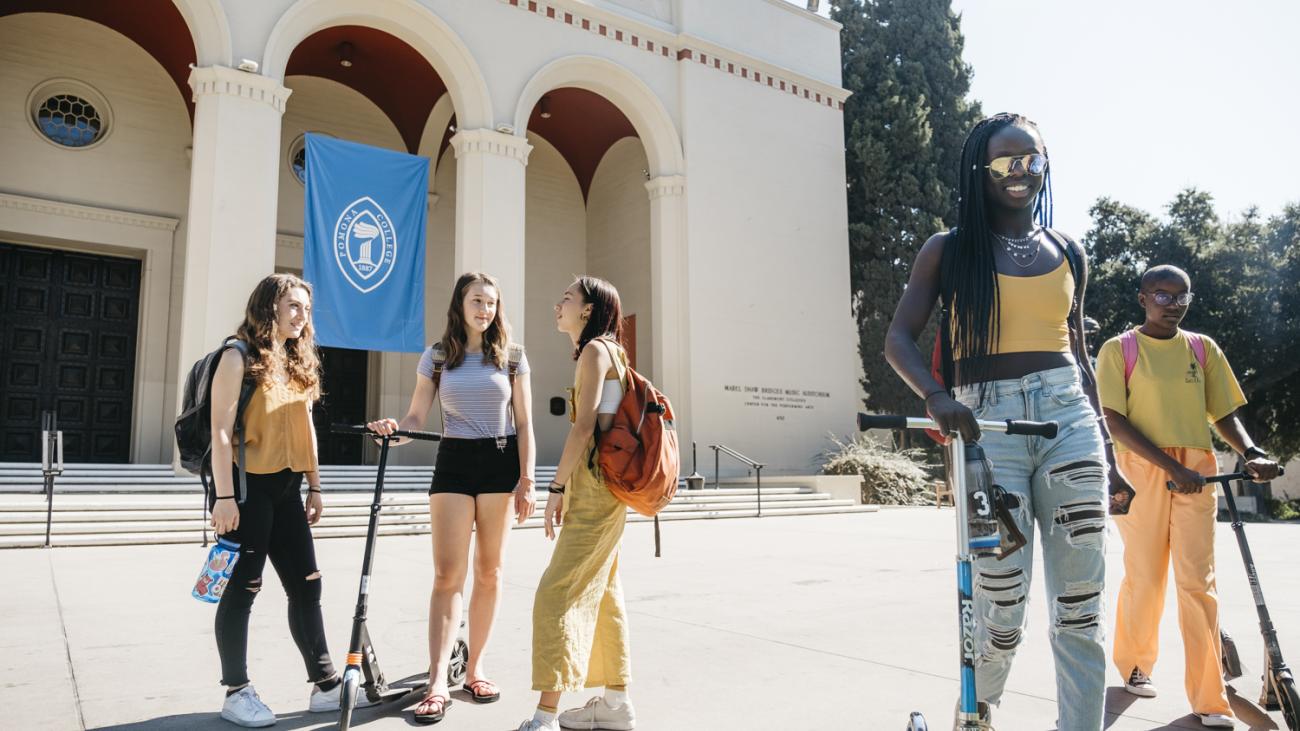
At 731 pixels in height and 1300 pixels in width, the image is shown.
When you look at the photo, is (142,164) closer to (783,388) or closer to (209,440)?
(783,388)

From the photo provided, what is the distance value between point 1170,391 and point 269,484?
368 centimetres

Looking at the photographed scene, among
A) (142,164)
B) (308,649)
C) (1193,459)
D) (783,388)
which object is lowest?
(308,649)

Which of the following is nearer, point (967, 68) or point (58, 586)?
point (58, 586)

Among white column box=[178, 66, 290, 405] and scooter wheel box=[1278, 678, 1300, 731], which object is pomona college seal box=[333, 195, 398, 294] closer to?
white column box=[178, 66, 290, 405]

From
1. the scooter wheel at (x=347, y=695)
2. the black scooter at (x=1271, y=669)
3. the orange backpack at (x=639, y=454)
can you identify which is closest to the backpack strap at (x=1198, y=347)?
the black scooter at (x=1271, y=669)

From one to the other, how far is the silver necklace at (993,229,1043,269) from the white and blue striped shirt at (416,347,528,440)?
196cm

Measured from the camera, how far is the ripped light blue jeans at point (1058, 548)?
2.41m

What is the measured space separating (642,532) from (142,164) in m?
11.9

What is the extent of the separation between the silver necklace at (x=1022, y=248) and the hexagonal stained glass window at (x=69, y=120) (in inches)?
692

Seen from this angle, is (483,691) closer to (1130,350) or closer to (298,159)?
(1130,350)

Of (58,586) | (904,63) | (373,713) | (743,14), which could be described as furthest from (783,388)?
(373,713)

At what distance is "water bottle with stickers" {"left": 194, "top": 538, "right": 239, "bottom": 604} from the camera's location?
3344 millimetres

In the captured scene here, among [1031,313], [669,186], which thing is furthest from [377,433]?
[669,186]

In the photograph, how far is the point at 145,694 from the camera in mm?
3715
